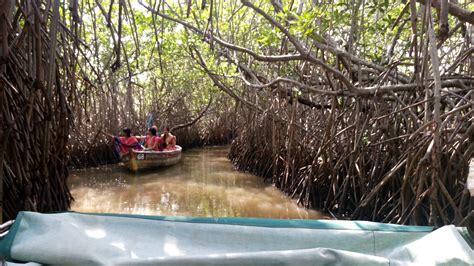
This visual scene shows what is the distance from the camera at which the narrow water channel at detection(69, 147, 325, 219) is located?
5.60 metres

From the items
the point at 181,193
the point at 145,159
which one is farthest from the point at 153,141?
the point at 181,193

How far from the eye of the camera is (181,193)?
679cm

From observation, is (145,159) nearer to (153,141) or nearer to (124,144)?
(124,144)

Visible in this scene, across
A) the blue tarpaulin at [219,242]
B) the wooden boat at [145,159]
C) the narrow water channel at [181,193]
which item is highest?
the blue tarpaulin at [219,242]

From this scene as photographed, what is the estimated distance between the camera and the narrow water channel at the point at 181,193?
5.60m

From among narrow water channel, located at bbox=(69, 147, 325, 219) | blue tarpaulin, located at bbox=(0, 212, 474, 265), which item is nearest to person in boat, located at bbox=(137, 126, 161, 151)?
narrow water channel, located at bbox=(69, 147, 325, 219)

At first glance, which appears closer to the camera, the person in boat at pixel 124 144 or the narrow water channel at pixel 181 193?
the narrow water channel at pixel 181 193

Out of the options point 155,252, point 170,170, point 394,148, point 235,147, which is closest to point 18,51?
point 155,252

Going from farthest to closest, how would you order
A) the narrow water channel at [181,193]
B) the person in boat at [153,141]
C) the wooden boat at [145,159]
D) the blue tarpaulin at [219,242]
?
the person in boat at [153,141], the wooden boat at [145,159], the narrow water channel at [181,193], the blue tarpaulin at [219,242]

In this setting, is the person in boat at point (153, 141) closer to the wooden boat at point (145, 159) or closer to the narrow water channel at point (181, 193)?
the wooden boat at point (145, 159)

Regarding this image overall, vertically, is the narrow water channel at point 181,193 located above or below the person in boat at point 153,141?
below

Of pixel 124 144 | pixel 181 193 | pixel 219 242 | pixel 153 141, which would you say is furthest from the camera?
pixel 153 141

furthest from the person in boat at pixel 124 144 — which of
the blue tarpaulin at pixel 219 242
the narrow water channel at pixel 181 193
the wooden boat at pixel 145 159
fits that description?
the blue tarpaulin at pixel 219 242

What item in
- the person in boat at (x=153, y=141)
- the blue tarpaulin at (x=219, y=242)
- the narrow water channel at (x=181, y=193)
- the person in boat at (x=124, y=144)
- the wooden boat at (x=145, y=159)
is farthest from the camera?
the person in boat at (x=153, y=141)
